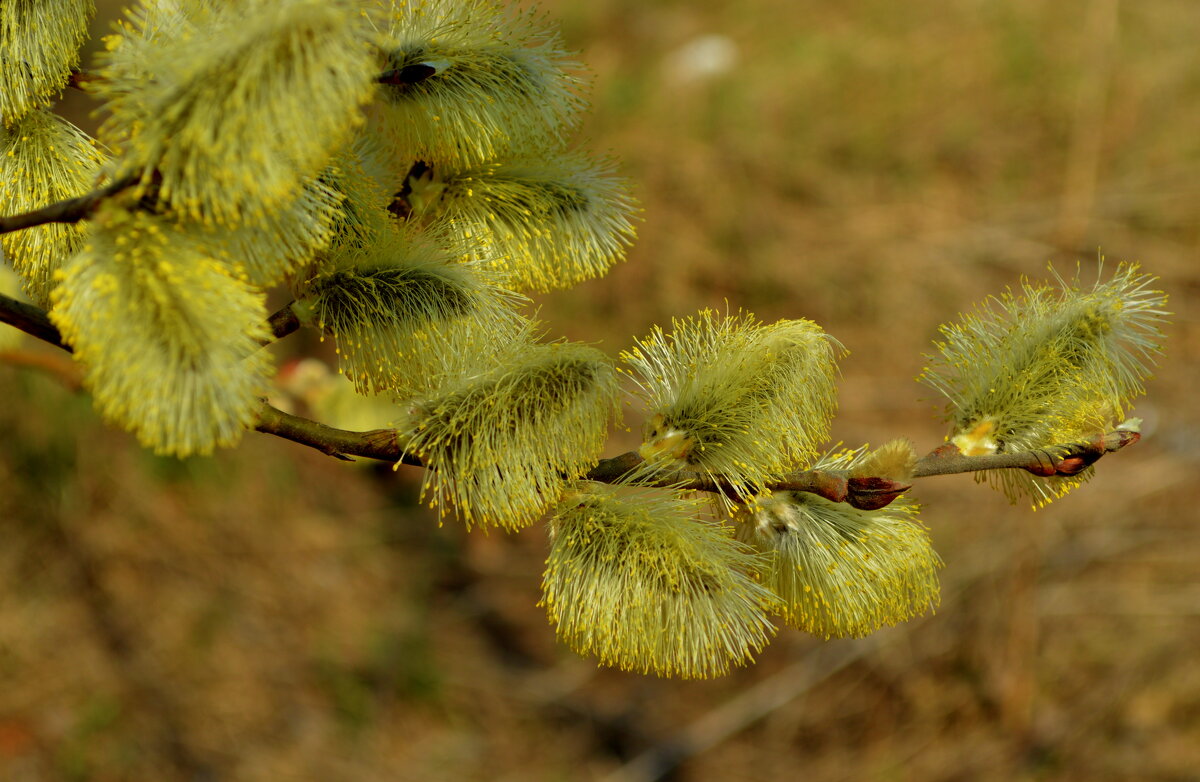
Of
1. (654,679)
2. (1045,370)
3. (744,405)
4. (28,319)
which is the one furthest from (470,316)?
(654,679)

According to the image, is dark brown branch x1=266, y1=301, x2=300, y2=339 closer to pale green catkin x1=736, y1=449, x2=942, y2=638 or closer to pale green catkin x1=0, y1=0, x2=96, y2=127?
pale green catkin x1=0, y1=0, x2=96, y2=127

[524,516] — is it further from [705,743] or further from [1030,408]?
[705,743]

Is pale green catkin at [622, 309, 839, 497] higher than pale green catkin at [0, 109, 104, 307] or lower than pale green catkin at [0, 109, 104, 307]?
lower

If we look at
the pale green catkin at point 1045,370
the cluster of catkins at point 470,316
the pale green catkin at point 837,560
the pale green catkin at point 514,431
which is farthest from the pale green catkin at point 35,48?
the pale green catkin at point 1045,370

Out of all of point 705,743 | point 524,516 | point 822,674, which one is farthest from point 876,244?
point 524,516

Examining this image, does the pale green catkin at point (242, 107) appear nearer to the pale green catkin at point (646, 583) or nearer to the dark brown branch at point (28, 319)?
the dark brown branch at point (28, 319)

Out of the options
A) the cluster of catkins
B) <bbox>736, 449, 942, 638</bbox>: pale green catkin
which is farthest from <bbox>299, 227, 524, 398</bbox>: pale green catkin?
<bbox>736, 449, 942, 638</bbox>: pale green catkin
